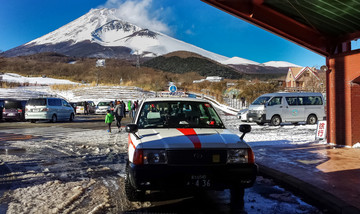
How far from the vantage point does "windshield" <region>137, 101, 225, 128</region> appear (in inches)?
227

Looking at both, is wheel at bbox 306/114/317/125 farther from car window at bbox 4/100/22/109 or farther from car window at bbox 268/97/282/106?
car window at bbox 4/100/22/109

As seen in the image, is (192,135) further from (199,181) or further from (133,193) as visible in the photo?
(133,193)

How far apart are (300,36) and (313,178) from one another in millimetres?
5659

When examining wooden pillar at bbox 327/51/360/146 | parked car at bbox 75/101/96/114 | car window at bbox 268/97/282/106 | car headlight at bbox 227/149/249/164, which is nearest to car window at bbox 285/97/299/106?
car window at bbox 268/97/282/106

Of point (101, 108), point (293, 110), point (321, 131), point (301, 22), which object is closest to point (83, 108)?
point (101, 108)

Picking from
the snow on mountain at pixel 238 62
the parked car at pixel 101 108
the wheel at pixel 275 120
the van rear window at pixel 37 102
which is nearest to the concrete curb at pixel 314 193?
the wheel at pixel 275 120

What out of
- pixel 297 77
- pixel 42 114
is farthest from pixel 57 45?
pixel 42 114

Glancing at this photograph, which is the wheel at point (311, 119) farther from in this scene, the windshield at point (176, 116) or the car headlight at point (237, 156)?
the car headlight at point (237, 156)

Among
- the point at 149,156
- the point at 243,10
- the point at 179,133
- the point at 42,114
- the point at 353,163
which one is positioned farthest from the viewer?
the point at 42,114

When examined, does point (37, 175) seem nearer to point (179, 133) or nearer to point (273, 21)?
point (179, 133)

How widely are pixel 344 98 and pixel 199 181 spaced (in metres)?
7.32

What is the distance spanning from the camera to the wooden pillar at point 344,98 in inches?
382

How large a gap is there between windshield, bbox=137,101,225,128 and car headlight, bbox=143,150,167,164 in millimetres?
1231

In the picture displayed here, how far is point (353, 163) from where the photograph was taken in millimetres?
7559
